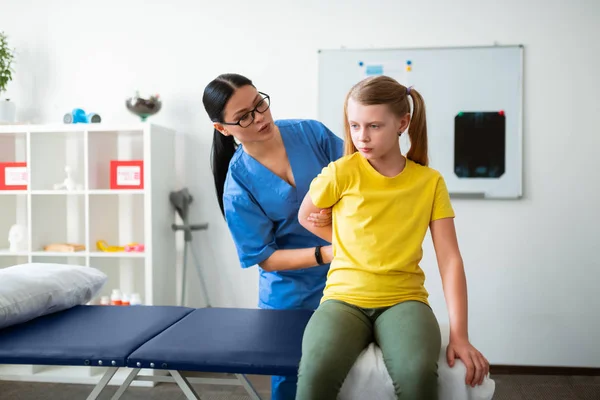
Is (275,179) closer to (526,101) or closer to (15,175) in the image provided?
(526,101)

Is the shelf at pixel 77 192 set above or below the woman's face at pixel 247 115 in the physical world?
below

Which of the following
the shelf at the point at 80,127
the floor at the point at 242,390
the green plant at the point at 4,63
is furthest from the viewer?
the green plant at the point at 4,63

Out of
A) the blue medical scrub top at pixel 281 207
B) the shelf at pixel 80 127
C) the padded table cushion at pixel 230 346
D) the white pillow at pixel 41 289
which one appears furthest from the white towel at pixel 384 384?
the shelf at pixel 80 127

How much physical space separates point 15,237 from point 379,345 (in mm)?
2554

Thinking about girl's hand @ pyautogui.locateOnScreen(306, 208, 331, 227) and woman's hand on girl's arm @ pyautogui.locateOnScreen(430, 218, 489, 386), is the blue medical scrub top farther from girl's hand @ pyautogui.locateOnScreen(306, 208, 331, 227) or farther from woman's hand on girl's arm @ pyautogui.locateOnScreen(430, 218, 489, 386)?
woman's hand on girl's arm @ pyautogui.locateOnScreen(430, 218, 489, 386)

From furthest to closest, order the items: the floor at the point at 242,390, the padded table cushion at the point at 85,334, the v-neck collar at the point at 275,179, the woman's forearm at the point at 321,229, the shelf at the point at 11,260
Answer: the shelf at the point at 11,260, the floor at the point at 242,390, the v-neck collar at the point at 275,179, the woman's forearm at the point at 321,229, the padded table cushion at the point at 85,334

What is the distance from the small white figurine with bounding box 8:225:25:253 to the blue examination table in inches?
64.8

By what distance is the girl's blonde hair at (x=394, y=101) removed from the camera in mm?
1224

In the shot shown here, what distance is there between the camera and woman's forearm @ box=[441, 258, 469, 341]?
1159 millimetres

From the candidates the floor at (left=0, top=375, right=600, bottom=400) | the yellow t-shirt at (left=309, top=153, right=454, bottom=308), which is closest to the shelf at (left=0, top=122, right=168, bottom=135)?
the floor at (left=0, top=375, right=600, bottom=400)

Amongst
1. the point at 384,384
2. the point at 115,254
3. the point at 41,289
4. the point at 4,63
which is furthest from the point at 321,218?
the point at 4,63

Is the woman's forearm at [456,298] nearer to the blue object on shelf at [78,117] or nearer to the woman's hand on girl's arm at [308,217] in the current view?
the woman's hand on girl's arm at [308,217]

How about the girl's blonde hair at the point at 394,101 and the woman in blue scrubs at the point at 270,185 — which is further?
the woman in blue scrubs at the point at 270,185

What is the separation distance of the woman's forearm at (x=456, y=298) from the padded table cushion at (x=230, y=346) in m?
0.34
